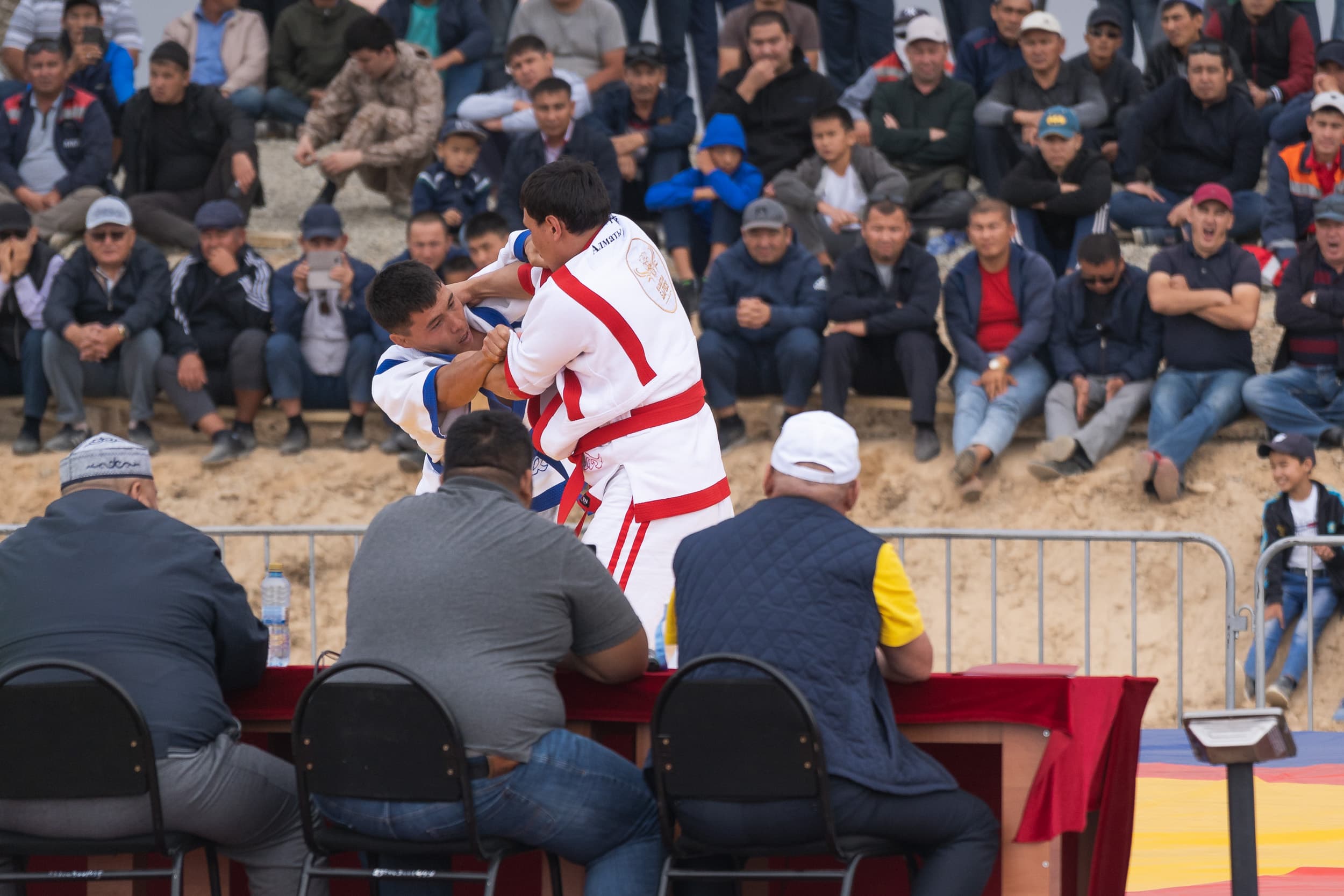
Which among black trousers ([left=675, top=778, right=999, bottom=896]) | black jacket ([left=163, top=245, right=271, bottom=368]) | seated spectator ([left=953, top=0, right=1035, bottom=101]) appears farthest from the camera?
seated spectator ([left=953, top=0, right=1035, bottom=101])

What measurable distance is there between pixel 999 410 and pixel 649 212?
360 centimetres

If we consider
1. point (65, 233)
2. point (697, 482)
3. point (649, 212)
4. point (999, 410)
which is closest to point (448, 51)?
point (649, 212)

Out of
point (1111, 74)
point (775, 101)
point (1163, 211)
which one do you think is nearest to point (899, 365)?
point (1163, 211)

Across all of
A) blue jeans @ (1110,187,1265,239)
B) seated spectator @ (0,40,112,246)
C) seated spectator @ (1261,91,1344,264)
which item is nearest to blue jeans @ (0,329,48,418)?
seated spectator @ (0,40,112,246)

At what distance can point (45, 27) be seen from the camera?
13719 mm

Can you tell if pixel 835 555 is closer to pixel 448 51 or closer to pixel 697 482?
pixel 697 482

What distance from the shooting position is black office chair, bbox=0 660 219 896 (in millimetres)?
4113

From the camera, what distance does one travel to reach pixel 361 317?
10586mm

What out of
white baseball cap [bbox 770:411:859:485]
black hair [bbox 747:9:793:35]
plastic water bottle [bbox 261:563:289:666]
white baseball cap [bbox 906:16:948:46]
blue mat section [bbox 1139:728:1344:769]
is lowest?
blue mat section [bbox 1139:728:1344:769]

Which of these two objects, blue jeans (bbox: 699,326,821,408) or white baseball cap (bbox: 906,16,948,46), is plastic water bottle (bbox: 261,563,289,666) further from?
white baseball cap (bbox: 906,16,948,46)

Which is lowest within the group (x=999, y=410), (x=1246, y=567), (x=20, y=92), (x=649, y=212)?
(x=1246, y=567)

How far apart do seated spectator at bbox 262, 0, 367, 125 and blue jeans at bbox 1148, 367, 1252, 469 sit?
23.7ft

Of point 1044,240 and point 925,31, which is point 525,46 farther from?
point 1044,240

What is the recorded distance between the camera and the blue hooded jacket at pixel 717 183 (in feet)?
36.9
